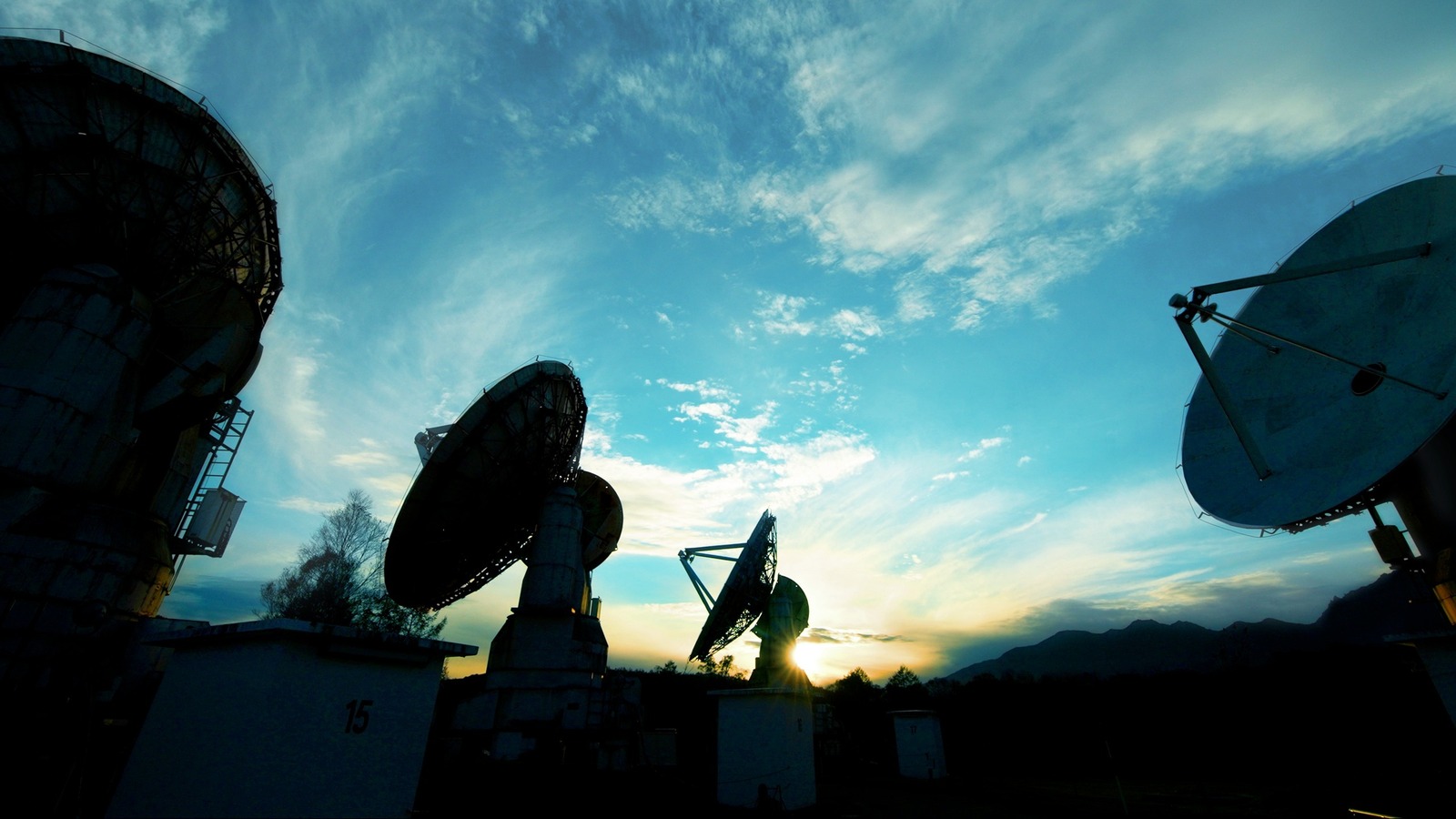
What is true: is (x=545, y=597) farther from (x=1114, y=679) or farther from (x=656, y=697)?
(x=1114, y=679)

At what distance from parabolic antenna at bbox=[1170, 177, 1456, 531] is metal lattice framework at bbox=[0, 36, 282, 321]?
2916cm

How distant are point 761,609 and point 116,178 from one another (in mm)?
31014

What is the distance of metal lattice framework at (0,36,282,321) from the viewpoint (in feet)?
51.5

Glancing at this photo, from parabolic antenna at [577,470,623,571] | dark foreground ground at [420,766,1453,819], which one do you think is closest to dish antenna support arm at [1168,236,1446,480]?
dark foreground ground at [420,766,1453,819]

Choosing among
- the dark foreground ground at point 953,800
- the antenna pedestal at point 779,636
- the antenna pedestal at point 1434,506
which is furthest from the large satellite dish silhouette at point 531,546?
the antenna pedestal at point 1434,506

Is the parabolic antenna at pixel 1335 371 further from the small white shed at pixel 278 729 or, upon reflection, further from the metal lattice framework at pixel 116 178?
the metal lattice framework at pixel 116 178

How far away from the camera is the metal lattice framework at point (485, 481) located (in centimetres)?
2123

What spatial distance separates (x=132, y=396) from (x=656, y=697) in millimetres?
50598

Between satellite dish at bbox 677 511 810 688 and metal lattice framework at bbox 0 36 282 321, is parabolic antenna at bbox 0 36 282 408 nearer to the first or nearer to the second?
metal lattice framework at bbox 0 36 282 321

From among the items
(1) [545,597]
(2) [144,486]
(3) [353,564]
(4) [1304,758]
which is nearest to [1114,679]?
(4) [1304,758]

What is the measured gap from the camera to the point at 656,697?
57.5 meters

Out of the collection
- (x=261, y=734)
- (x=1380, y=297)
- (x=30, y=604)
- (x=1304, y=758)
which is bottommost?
(x=1304, y=758)

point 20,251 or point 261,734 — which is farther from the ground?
point 20,251

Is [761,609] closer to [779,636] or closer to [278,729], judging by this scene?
[779,636]
